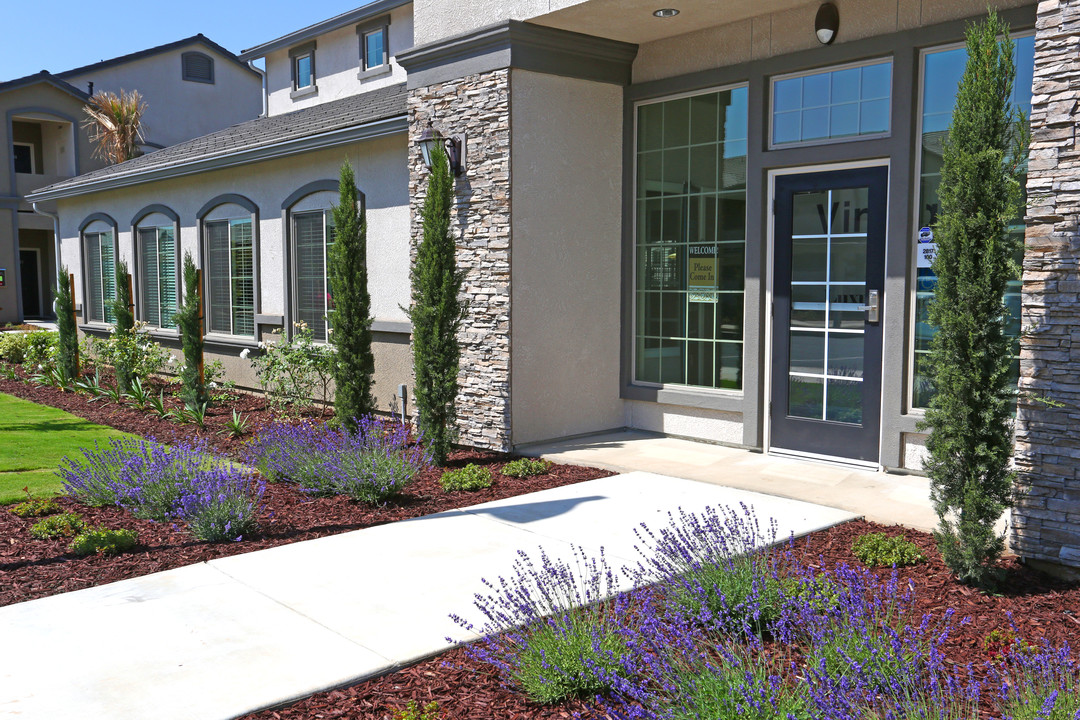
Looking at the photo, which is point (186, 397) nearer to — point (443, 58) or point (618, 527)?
point (443, 58)

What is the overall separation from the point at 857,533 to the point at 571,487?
236cm

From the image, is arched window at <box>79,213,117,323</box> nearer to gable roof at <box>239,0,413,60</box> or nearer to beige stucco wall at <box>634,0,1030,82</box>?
gable roof at <box>239,0,413,60</box>

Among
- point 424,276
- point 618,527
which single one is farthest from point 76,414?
point 618,527

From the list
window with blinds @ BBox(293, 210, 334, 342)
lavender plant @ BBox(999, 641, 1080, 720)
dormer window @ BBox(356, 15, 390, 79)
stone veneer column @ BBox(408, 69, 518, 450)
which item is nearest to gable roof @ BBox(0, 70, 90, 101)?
dormer window @ BBox(356, 15, 390, 79)

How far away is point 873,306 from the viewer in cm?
721

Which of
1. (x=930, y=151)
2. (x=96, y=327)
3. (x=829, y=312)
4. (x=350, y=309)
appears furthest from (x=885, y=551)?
(x=96, y=327)

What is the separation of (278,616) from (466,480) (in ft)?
9.63

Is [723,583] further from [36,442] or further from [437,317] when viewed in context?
[36,442]

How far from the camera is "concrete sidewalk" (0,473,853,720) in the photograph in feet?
11.8

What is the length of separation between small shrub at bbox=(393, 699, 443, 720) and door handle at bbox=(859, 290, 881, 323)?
5211mm

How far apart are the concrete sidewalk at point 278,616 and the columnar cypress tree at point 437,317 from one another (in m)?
1.78

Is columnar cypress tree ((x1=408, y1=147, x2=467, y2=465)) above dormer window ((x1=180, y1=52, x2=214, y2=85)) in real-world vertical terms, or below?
below

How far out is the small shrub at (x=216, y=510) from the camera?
5711 millimetres

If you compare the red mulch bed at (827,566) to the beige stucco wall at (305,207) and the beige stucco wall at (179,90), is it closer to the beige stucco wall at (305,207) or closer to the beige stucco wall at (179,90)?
the beige stucco wall at (305,207)
